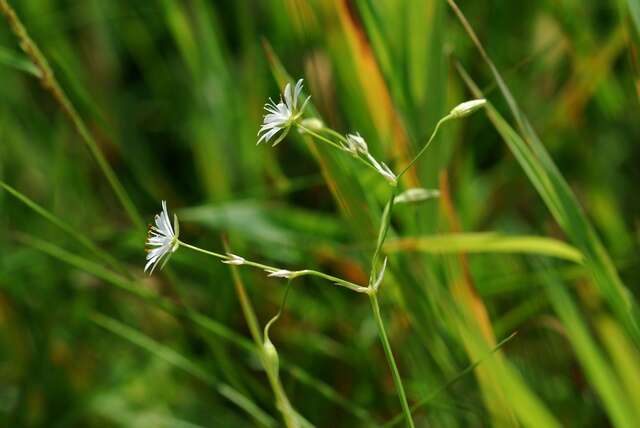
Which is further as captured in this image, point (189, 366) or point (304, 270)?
point (189, 366)

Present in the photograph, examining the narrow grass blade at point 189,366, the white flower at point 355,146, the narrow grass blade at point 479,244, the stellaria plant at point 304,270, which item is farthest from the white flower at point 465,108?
the narrow grass blade at point 189,366

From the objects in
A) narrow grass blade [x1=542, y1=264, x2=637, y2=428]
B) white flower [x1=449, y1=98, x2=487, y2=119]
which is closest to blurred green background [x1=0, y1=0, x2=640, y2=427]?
narrow grass blade [x1=542, y1=264, x2=637, y2=428]

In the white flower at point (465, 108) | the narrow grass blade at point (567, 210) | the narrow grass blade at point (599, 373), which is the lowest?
the narrow grass blade at point (599, 373)

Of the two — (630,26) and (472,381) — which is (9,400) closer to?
(472,381)

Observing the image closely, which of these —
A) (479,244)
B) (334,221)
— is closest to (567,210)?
(479,244)

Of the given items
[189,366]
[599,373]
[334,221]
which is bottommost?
[599,373]

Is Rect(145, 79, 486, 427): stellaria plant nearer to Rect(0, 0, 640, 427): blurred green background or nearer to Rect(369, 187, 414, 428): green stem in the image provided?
Rect(369, 187, 414, 428): green stem

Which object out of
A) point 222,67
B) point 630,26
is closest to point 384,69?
point 630,26

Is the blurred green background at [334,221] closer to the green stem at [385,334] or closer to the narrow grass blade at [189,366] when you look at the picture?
the narrow grass blade at [189,366]

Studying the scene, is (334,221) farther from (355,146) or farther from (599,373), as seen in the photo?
(355,146)

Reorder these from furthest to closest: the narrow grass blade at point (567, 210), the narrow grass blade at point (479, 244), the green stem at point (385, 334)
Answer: the narrow grass blade at point (479, 244) → the narrow grass blade at point (567, 210) → the green stem at point (385, 334)
